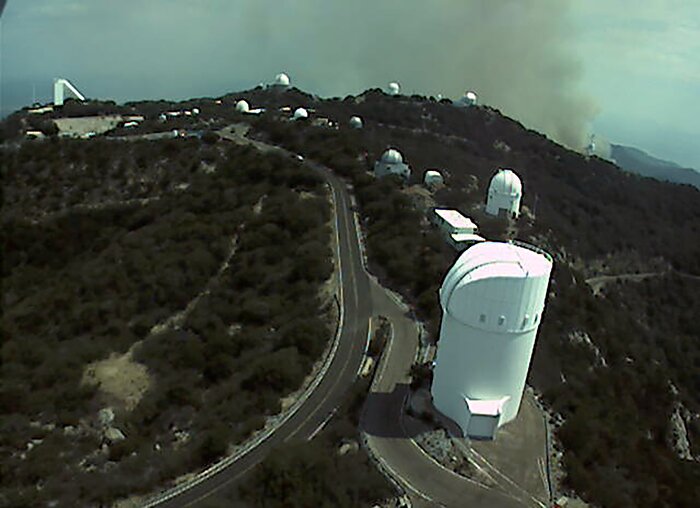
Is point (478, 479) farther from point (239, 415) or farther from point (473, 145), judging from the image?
point (473, 145)

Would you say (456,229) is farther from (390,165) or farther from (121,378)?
(121,378)

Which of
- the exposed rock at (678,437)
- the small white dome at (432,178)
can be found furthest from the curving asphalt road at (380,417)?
the small white dome at (432,178)

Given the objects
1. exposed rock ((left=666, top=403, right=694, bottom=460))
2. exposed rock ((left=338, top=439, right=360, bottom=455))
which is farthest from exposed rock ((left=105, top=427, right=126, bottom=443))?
exposed rock ((left=666, top=403, right=694, bottom=460))

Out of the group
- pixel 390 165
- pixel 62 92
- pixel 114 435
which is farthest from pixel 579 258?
pixel 62 92

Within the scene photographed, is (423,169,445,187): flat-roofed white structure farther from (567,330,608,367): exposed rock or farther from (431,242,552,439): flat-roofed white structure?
(431,242,552,439): flat-roofed white structure

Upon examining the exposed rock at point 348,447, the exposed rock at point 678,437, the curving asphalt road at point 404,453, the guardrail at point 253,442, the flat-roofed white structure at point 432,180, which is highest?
the flat-roofed white structure at point 432,180

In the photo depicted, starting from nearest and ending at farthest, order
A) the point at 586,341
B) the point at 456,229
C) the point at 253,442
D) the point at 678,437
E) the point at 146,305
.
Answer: the point at 253,442
the point at 146,305
the point at 586,341
the point at 678,437
the point at 456,229

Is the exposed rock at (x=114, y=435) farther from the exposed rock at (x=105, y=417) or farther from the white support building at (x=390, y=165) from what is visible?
the white support building at (x=390, y=165)
